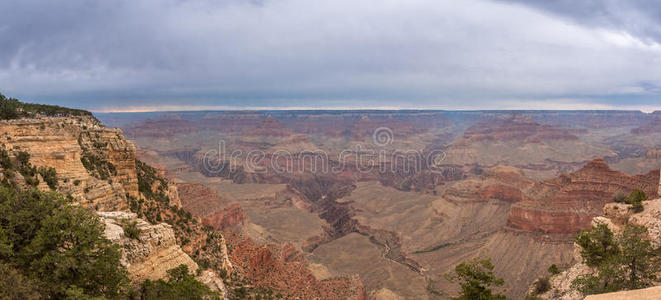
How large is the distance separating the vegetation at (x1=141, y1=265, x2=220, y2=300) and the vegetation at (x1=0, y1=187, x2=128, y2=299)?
95cm

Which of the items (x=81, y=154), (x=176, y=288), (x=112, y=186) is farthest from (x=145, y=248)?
(x=81, y=154)

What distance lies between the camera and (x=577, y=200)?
58125mm

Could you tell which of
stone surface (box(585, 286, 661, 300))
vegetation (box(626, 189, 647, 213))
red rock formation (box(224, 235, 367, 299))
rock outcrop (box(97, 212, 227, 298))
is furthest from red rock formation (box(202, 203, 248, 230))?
stone surface (box(585, 286, 661, 300))

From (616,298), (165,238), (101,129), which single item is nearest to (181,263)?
(165,238)

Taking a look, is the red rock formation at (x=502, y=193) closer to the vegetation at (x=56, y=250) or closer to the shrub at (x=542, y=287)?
the shrub at (x=542, y=287)

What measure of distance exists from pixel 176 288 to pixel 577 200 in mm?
69123

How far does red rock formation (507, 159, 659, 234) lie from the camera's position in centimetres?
5469

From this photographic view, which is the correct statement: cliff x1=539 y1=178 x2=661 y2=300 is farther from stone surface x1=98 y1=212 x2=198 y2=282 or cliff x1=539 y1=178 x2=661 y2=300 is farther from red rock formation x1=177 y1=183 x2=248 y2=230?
red rock formation x1=177 y1=183 x2=248 y2=230

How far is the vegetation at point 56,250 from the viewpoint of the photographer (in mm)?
9883

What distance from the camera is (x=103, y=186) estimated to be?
62.1ft

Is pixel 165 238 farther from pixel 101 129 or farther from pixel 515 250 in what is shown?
pixel 515 250

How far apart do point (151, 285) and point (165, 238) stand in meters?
2.48

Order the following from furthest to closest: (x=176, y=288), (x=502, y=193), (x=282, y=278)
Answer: (x=502, y=193) < (x=282, y=278) < (x=176, y=288)

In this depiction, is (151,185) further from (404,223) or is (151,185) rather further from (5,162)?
(404,223)
